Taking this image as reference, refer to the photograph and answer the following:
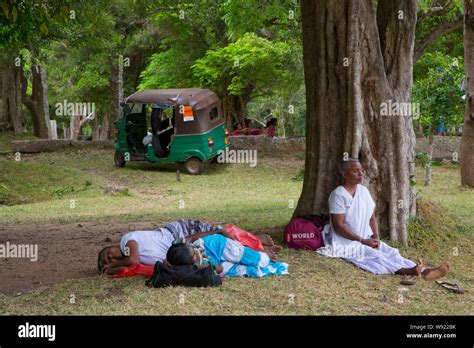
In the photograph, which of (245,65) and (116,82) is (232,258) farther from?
(116,82)

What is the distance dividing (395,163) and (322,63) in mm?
1586

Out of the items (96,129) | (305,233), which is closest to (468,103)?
(305,233)

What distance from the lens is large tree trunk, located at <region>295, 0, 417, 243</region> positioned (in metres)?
8.54

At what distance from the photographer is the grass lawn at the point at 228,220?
599 centimetres

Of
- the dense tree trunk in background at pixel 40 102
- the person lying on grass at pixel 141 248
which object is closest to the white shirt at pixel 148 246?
the person lying on grass at pixel 141 248

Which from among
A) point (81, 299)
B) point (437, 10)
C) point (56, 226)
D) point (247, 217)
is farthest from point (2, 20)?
point (437, 10)

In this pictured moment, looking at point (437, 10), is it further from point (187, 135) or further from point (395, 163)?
point (395, 163)

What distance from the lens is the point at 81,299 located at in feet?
20.3

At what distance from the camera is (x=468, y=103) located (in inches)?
Result: 632

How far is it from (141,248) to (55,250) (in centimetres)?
252

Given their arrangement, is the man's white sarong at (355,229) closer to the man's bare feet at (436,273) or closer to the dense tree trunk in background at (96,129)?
the man's bare feet at (436,273)

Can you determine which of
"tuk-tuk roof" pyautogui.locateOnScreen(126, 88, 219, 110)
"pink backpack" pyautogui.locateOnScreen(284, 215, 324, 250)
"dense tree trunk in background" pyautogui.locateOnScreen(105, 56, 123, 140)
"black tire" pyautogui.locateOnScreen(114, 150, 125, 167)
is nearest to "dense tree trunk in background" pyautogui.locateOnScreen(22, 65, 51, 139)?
"dense tree trunk in background" pyautogui.locateOnScreen(105, 56, 123, 140)

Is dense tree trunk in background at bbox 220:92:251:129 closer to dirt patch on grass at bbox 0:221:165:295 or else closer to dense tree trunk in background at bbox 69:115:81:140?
dense tree trunk in background at bbox 69:115:81:140

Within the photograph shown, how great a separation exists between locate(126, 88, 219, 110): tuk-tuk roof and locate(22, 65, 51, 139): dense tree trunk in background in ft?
30.8
